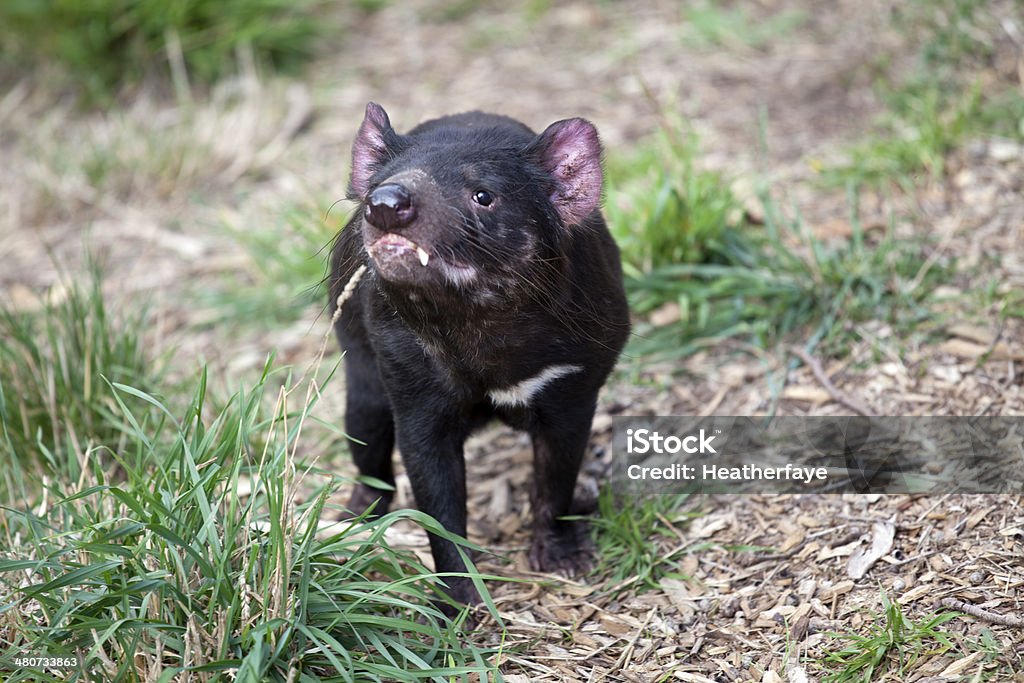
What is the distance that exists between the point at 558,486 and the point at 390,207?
1112 mm

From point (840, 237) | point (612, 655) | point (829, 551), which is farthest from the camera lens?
point (840, 237)

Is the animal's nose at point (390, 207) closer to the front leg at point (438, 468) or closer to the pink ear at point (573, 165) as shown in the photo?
the pink ear at point (573, 165)

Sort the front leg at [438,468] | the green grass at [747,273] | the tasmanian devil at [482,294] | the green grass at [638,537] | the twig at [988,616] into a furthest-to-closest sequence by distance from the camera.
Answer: the green grass at [747,273]
the green grass at [638,537]
the front leg at [438,468]
the twig at [988,616]
the tasmanian devil at [482,294]

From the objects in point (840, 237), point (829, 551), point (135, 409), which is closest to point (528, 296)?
point (829, 551)

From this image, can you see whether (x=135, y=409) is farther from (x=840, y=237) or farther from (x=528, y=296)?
(x=840, y=237)

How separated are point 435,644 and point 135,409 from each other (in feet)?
4.89

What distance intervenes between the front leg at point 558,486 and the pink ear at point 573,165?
525 mm

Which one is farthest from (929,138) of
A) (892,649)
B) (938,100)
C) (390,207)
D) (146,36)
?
(146,36)

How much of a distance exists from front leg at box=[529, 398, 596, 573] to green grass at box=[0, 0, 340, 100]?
3.81 meters

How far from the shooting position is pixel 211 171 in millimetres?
5508

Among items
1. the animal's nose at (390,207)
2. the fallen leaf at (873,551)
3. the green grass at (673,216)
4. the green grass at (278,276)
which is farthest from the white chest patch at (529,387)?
the green grass at (278,276)

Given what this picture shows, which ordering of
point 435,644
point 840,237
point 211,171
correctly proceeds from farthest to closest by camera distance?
point 211,171
point 840,237
point 435,644

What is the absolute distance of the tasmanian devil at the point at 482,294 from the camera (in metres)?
2.37

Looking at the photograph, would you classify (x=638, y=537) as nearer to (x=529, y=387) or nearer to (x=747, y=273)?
(x=529, y=387)
